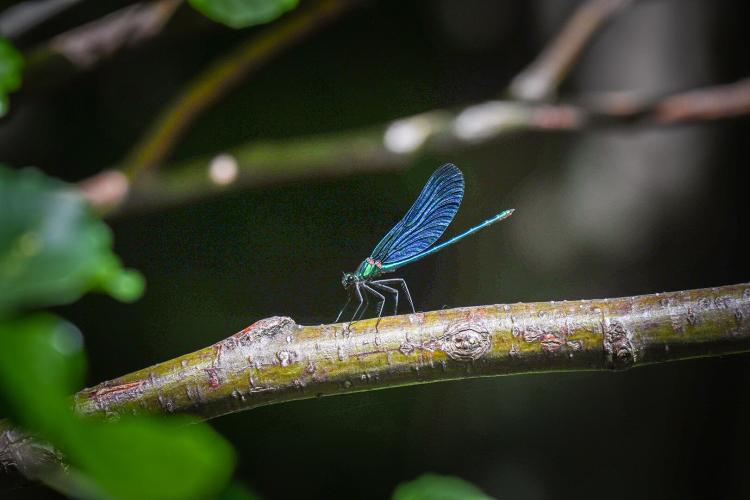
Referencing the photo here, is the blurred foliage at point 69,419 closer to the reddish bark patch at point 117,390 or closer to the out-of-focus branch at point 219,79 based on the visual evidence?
the reddish bark patch at point 117,390

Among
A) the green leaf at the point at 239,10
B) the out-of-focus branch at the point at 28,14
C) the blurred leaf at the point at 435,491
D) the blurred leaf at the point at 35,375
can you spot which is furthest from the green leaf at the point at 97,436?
the out-of-focus branch at the point at 28,14

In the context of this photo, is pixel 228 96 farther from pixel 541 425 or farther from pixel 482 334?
pixel 482 334

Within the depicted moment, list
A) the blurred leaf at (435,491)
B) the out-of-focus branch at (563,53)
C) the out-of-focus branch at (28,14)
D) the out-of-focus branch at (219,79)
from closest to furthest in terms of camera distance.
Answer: the blurred leaf at (435,491) → the out-of-focus branch at (28,14) → the out-of-focus branch at (219,79) → the out-of-focus branch at (563,53)

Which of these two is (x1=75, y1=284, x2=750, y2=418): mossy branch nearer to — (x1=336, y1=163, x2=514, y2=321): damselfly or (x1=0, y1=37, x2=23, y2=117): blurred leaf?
(x1=0, y1=37, x2=23, y2=117): blurred leaf

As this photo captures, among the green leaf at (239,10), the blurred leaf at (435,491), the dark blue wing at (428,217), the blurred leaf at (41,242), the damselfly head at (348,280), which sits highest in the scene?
the dark blue wing at (428,217)

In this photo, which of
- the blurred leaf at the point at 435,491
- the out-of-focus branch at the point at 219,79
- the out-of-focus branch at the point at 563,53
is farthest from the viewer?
the out-of-focus branch at the point at 563,53

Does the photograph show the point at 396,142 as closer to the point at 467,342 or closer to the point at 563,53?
the point at 563,53

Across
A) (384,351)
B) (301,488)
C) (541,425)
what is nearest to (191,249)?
(301,488)

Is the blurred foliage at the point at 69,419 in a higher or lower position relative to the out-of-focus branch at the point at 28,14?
lower
